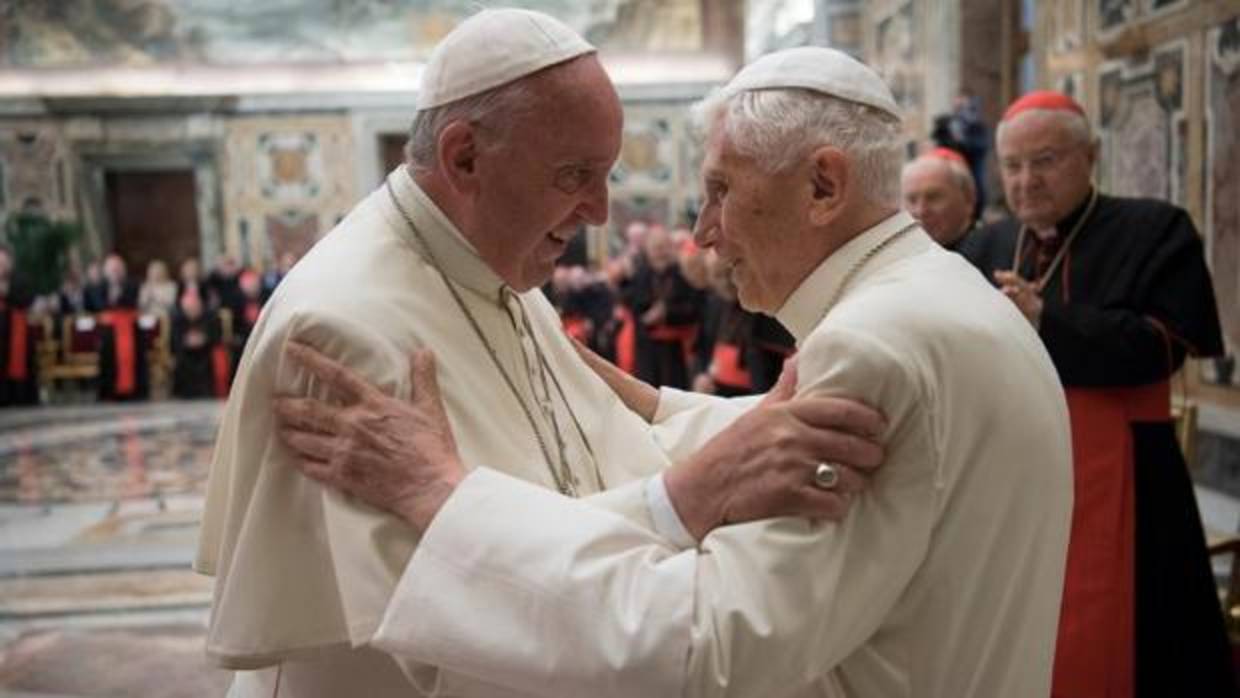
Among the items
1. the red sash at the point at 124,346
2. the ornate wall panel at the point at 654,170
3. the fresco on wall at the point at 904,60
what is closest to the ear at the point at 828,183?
the fresco on wall at the point at 904,60

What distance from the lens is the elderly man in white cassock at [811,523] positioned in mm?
1305

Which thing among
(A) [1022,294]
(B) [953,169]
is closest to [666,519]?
(A) [1022,294]

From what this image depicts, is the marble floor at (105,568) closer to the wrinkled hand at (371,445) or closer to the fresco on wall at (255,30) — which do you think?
the wrinkled hand at (371,445)

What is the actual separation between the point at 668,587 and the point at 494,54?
2.66 ft

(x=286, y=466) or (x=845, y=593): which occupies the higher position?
(x=286, y=466)

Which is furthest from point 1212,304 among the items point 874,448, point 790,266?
point 874,448

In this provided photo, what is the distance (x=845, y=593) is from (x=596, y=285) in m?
11.1

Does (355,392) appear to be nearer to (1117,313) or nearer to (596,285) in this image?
(1117,313)

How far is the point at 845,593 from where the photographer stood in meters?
1.33

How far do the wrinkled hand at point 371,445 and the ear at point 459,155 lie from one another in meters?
0.36

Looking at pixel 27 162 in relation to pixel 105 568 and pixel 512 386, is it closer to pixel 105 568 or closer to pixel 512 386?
pixel 105 568

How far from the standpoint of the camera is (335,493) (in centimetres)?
149

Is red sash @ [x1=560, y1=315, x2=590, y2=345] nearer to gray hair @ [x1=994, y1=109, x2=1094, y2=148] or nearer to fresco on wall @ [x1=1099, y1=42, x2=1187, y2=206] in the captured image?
fresco on wall @ [x1=1099, y1=42, x2=1187, y2=206]

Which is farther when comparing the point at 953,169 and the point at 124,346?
the point at 124,346
